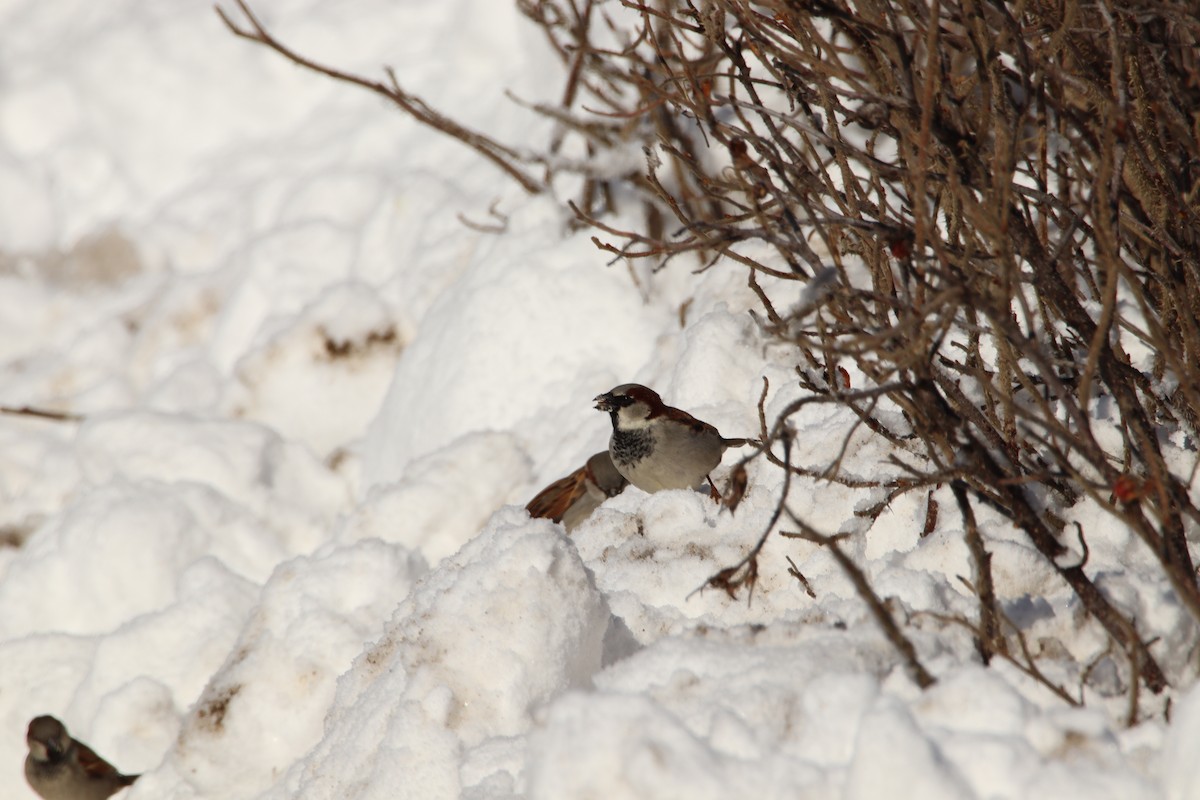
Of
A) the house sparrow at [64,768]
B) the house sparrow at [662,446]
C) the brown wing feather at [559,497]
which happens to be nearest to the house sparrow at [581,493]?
the brown wing feather at [559,497]

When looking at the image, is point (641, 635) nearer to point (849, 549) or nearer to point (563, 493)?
point (849, 549)

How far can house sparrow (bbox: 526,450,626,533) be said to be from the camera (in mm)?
3598

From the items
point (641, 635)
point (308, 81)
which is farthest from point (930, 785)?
point (308, 81)

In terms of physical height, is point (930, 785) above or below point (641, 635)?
below

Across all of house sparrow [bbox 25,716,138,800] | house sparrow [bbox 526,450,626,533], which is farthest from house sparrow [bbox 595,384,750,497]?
house sparrow [bbox 25,716,138,800]

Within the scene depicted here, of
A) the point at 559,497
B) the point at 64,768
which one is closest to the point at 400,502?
the point at 559,497

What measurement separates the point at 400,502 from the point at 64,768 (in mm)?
1288

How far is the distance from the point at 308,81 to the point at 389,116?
0.87 metres

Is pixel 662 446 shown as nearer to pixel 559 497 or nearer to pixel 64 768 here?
pixel 559 497

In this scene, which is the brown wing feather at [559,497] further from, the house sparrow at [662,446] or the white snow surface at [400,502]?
the white snow surface at [400,502]

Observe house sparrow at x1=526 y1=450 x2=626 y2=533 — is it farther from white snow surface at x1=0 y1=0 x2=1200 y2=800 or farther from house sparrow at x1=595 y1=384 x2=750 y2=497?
white snow surface at x1=0 y1=0 x2=1200 y2=800

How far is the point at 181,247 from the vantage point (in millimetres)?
6773

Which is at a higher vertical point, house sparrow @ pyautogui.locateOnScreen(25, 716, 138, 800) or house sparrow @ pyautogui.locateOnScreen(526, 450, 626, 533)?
house sparrow @ pyautogui.locateOnScreen(526, 450, 626, 533)

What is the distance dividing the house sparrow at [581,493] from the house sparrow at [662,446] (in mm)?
125
